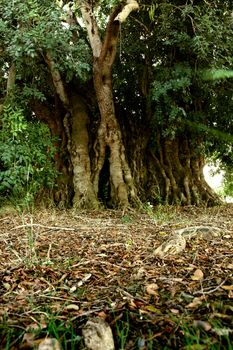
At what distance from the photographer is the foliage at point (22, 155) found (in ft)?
14.1

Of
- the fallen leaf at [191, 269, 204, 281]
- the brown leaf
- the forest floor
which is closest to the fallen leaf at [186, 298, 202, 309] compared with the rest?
the forest floor

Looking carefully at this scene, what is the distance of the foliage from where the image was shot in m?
4.30

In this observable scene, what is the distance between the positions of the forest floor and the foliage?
179 centimetres

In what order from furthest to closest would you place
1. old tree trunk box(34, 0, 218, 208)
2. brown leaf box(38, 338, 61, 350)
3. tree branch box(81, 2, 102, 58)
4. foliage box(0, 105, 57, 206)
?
old tree trunk box(34, 0, 218, 208) < tree branch box(81, 2, 102, 58) < foliage box(0, 105, 57, 206) < brown leaf box(38, 338, 61, 350)

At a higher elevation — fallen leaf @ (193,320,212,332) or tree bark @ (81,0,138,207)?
tree bark @ (81,0,138,207)

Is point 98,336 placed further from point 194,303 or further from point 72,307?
point 194,303

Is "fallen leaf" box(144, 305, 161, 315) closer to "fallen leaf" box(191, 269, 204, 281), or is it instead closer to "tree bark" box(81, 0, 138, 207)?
"fallen leaf" box(191, 269, 204, 281)

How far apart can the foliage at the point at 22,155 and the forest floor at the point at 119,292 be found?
179 cm

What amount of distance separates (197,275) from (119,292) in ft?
1.33

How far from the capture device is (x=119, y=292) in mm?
1601

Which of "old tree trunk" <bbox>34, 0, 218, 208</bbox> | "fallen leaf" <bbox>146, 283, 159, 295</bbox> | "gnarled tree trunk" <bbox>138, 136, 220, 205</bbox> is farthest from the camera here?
"gnarled tree trunk" <bbox>138, 136, 220, 205</bbox>

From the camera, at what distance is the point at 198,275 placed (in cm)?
177

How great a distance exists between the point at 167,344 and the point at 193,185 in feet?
15.8

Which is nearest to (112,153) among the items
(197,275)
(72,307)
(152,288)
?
(197,275)
